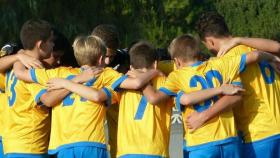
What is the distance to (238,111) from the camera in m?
6.26

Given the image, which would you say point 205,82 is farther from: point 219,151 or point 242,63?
point 219,151

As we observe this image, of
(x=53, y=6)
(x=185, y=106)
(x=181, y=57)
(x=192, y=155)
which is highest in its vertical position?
(x=53, y=6)

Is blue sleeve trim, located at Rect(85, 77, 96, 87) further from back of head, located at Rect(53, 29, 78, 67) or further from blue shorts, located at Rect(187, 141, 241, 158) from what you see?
blue shorts, located at Rect(187, 141, 241, 158)

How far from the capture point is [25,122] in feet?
21.1

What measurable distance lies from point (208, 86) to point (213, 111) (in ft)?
0.68

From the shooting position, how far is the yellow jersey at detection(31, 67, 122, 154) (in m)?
6.03

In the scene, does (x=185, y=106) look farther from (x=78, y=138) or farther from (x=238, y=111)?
(x=78, y=138)

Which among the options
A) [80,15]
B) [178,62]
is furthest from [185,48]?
[80,15]

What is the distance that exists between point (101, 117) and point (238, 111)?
3.75 ft

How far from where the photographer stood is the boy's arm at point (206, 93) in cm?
586

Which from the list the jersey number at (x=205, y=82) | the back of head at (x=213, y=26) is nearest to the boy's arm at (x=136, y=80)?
the jersey number at (x=205, y=82)

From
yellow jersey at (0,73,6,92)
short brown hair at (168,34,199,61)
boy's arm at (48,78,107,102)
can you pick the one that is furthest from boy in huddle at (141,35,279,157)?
yellow jersey at (0,73,6,92)

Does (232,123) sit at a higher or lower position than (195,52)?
lower

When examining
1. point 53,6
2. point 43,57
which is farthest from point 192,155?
point 53,6
